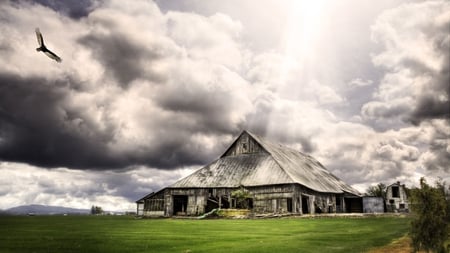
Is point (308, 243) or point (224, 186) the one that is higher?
point (224, 186)

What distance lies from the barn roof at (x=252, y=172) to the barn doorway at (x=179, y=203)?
2.01 meters

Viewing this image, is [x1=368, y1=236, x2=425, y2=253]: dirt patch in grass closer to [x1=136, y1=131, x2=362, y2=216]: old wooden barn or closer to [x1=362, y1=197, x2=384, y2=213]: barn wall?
[x1=136, y1=131, x2=362, y2=216]: old wooden barn

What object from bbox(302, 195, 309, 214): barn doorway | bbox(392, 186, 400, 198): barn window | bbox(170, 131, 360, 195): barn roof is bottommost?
bbox(302, 195, 309, 214): barn doorway

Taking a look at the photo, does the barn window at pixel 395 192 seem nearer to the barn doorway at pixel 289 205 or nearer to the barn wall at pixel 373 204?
the barn wall at pixel 373 204

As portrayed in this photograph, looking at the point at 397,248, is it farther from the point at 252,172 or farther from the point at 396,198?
the point at 396,198

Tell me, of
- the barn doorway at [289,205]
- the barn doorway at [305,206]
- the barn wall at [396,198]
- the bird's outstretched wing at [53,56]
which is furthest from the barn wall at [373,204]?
the bird's outstretched wing at [53,56]

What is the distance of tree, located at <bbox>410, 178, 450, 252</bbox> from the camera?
11.5 m

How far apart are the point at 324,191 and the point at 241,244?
41.6 m

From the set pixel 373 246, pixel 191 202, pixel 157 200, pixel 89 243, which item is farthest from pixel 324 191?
pixel 89 243

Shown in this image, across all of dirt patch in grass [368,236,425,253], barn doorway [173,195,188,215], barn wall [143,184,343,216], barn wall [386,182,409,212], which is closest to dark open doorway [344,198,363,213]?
barn wall [386,182,409,212]

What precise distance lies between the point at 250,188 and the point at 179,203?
1179 cm

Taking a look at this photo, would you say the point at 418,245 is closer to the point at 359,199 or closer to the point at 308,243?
the point at 308,243

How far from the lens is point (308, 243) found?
1614cm

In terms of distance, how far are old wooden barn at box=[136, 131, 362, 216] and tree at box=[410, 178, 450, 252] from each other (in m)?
36.6
